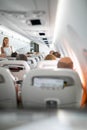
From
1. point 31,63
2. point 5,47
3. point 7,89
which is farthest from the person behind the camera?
point 31,63

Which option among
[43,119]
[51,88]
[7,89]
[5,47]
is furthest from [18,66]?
[5,47]

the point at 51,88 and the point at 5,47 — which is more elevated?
the point at 5,47

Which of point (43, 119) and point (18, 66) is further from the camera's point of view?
point (18, 66)

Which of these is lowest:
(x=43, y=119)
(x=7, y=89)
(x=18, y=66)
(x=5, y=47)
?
(x=43, y=119)

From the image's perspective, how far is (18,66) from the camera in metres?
5.36

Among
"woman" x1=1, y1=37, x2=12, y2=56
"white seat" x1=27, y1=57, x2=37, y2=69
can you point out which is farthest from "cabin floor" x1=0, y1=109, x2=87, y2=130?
"white seat" x1=27, y1=57, x2=37, y2=69

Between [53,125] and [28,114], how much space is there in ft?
2.08

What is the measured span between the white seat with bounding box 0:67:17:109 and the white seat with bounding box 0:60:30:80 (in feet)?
5.29

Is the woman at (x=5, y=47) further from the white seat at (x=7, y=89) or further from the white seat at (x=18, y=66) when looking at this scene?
the white seat at (x=7, y=89)

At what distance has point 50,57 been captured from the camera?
6.47 metres

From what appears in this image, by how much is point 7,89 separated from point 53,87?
0.65 m

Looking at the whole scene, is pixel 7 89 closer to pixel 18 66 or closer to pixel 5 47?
pixel 18 66

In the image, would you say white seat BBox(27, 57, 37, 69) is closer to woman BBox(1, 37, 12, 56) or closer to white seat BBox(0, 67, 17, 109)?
woman BBox(1, 37, 12, 56)

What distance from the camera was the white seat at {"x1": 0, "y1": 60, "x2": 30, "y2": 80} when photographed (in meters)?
5.17
